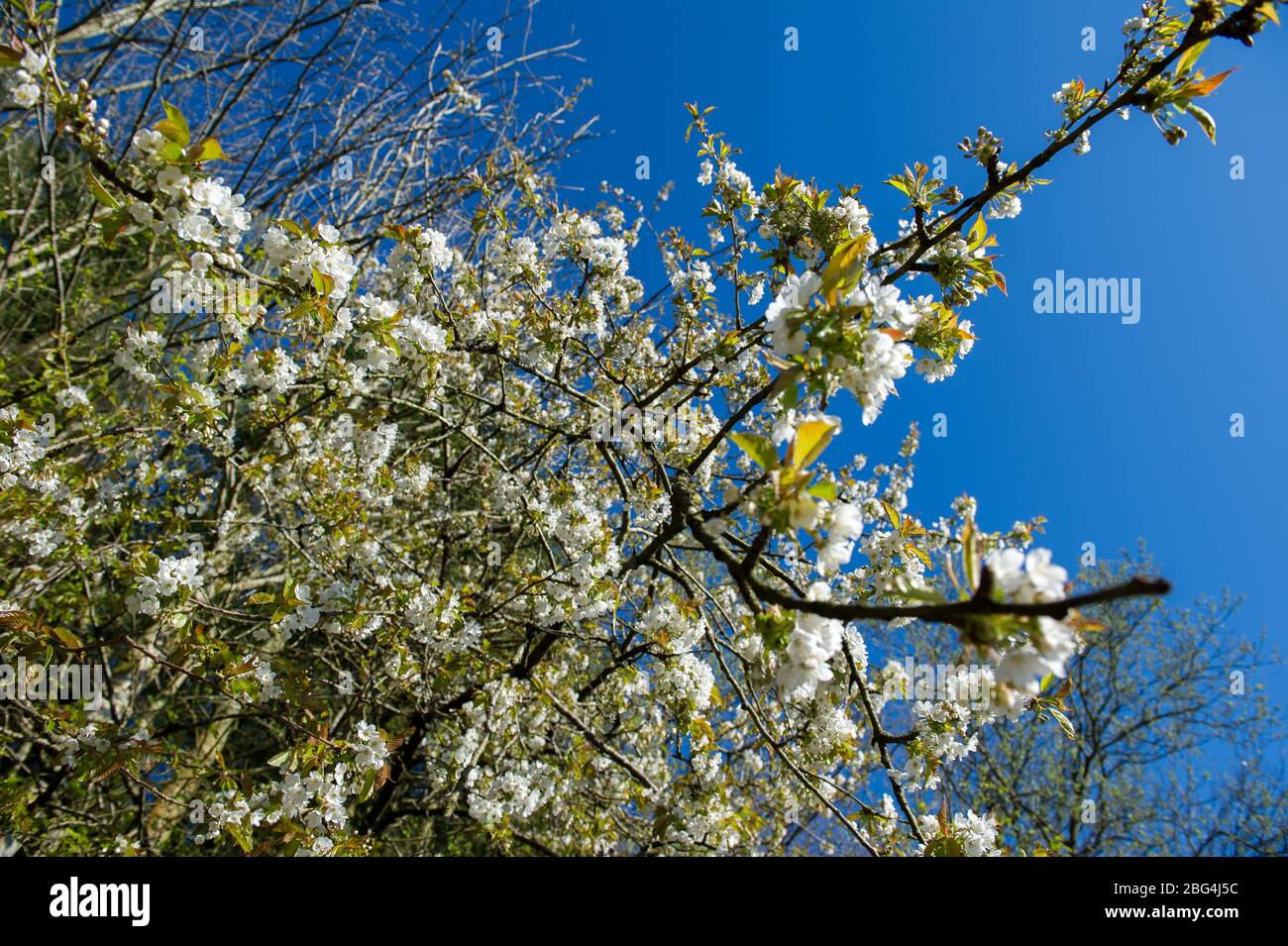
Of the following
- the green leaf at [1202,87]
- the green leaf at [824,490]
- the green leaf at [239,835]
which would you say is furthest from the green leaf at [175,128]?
the green leaf at [1202,87]

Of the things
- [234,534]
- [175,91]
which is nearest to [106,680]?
[234,534]

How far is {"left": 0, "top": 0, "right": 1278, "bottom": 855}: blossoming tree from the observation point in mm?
1235

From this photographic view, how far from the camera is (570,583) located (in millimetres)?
2643

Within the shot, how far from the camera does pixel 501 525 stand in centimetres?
464

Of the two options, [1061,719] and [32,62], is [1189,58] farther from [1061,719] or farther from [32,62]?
[32,62]

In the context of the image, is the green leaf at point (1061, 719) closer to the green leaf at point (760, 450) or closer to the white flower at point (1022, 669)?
the white flower at point (1022, 669)

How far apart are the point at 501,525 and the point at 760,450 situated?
375 cm

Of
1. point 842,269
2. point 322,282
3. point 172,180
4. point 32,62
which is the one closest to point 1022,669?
point 842,269

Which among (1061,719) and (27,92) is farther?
(1061,719)

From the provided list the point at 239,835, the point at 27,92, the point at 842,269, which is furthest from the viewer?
the point at 239,835

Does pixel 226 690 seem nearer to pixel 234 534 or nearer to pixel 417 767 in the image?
pixel 234 534

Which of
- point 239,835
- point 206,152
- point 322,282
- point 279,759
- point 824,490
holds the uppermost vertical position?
point 206,152

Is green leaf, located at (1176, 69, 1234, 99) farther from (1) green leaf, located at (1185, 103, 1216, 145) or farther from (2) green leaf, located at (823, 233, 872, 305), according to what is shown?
(2) green leaf, located at (823, 233, 872, 305)
